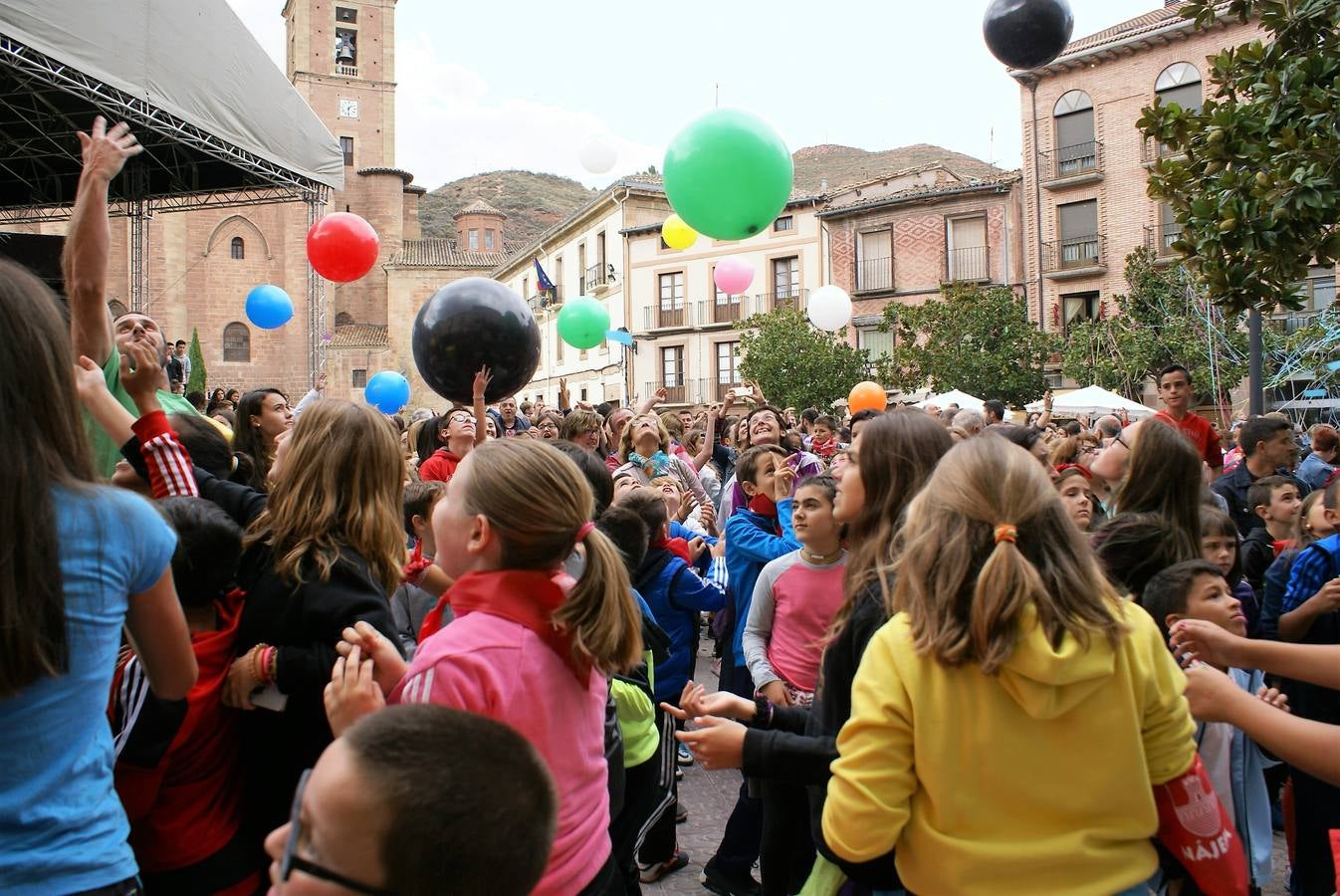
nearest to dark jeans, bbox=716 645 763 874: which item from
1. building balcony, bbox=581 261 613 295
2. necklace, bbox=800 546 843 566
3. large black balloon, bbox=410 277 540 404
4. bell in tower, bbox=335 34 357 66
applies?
necklace, bbox=800 546 843 566

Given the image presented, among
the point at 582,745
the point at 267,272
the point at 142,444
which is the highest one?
the point at 267,272

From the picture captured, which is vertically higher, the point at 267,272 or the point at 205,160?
the point at 267,272

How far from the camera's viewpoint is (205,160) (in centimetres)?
1534

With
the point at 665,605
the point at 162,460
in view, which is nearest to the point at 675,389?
the point at 665,605

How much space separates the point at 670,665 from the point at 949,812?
95.7 inches

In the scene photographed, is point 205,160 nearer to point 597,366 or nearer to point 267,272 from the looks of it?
point 597,366

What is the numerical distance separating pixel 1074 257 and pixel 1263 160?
23856 millimetres

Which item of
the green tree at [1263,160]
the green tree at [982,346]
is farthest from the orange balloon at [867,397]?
the green tree at [982,346]

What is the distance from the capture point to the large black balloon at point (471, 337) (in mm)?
5105

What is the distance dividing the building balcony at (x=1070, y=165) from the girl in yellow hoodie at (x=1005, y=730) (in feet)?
90.8

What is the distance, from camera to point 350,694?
1.71m

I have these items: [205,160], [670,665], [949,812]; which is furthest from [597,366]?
[949,812]

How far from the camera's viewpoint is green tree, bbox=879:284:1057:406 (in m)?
25.2

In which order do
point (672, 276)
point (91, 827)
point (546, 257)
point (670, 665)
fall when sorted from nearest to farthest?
point (91, 827)
point (670, 665)
point (672, 276)
point (546, 257)
